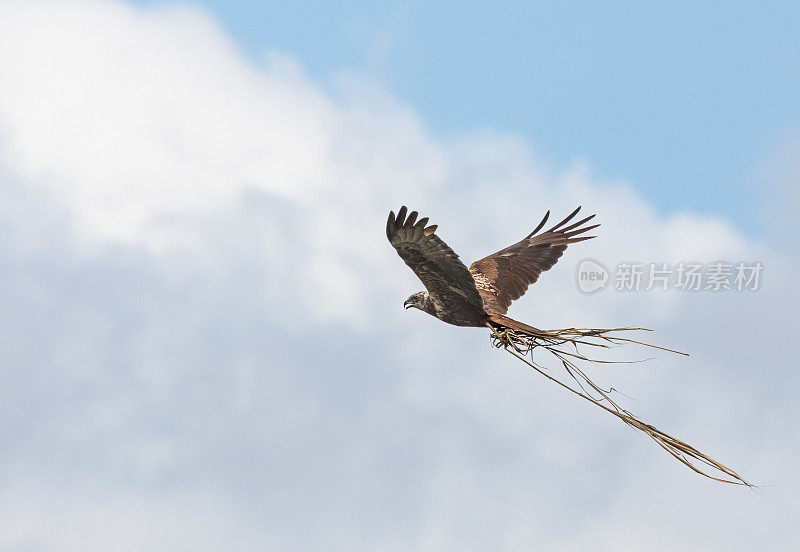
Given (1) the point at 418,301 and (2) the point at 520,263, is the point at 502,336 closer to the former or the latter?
(1) the point at 418,301

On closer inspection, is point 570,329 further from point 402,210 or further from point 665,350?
point 402,210

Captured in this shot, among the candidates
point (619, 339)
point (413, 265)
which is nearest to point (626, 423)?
point (619, 339)

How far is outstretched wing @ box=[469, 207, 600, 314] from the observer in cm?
1063

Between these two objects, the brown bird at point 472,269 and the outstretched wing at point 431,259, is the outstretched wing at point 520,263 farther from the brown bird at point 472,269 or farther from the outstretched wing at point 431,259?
the outstretched wing at point 431,259

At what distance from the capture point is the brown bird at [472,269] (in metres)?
8.59

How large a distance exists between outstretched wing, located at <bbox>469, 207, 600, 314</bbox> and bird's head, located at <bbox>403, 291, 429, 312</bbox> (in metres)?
0.90

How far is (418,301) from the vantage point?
31.6 ft

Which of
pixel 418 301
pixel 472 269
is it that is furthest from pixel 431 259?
Result: pixel 472 269

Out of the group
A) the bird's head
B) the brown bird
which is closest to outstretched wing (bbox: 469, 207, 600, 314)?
the brown bird

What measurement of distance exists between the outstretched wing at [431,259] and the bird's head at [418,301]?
6.0 inches

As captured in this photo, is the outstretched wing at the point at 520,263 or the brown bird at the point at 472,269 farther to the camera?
the outstretched wing at the point at 520,263

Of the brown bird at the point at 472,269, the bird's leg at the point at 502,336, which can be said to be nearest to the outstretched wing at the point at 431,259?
the brown bird at the point at 472,269

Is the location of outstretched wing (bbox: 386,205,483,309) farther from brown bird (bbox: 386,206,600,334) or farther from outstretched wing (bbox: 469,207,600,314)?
outstretched wing (bbox: 469,207,600,314)

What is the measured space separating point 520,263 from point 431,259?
8.65 feet
